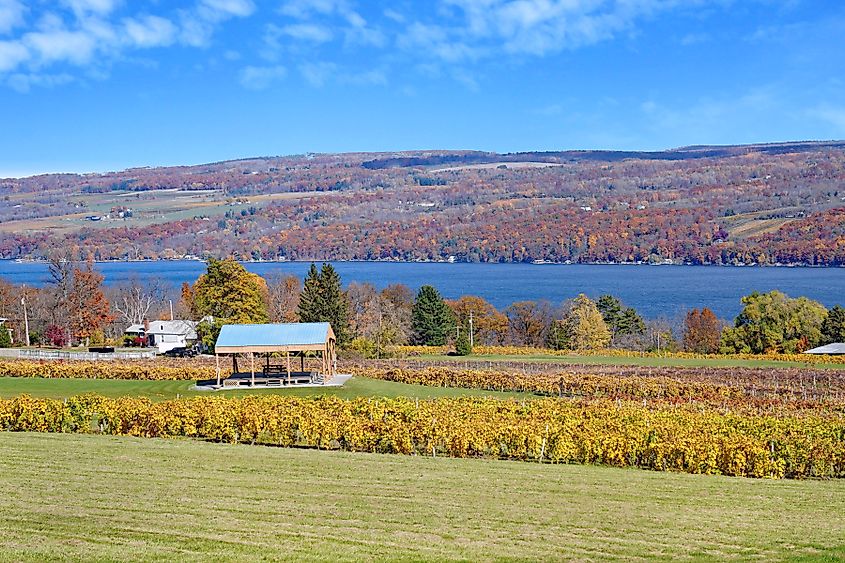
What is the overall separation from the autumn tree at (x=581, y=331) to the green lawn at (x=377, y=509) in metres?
53.5

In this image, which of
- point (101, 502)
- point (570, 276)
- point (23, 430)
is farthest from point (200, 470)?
point (570, 276)

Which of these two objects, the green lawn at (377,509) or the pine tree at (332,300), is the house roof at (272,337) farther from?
the pine tree at (332,300)

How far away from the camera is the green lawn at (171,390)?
119 ft

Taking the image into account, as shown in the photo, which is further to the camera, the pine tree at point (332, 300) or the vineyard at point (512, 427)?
the pine tree at point (332, 300)

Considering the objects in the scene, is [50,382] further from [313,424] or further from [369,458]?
[369,458]

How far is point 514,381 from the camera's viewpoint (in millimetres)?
41469

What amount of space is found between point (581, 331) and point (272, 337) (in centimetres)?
3992

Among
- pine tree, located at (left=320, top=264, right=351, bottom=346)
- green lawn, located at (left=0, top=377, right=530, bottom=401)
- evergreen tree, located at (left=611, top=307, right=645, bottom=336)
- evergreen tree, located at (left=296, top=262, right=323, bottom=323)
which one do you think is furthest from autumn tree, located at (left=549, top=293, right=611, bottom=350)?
green lawn, located at (left=0, top=377, right=530, bottom=401)

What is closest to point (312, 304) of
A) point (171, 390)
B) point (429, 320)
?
point (429, 320)

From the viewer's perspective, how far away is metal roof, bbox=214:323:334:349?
1561 inches

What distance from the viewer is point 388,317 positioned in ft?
268

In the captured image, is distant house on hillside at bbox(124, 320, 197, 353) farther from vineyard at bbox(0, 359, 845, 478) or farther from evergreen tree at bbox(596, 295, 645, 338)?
vineyard at bbox(0, 359, 845, 478)

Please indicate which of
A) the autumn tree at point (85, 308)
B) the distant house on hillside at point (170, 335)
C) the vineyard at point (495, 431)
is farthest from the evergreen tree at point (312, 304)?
the vineyard at point (495, 431)

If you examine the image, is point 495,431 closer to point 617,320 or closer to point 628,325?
point 617,320
